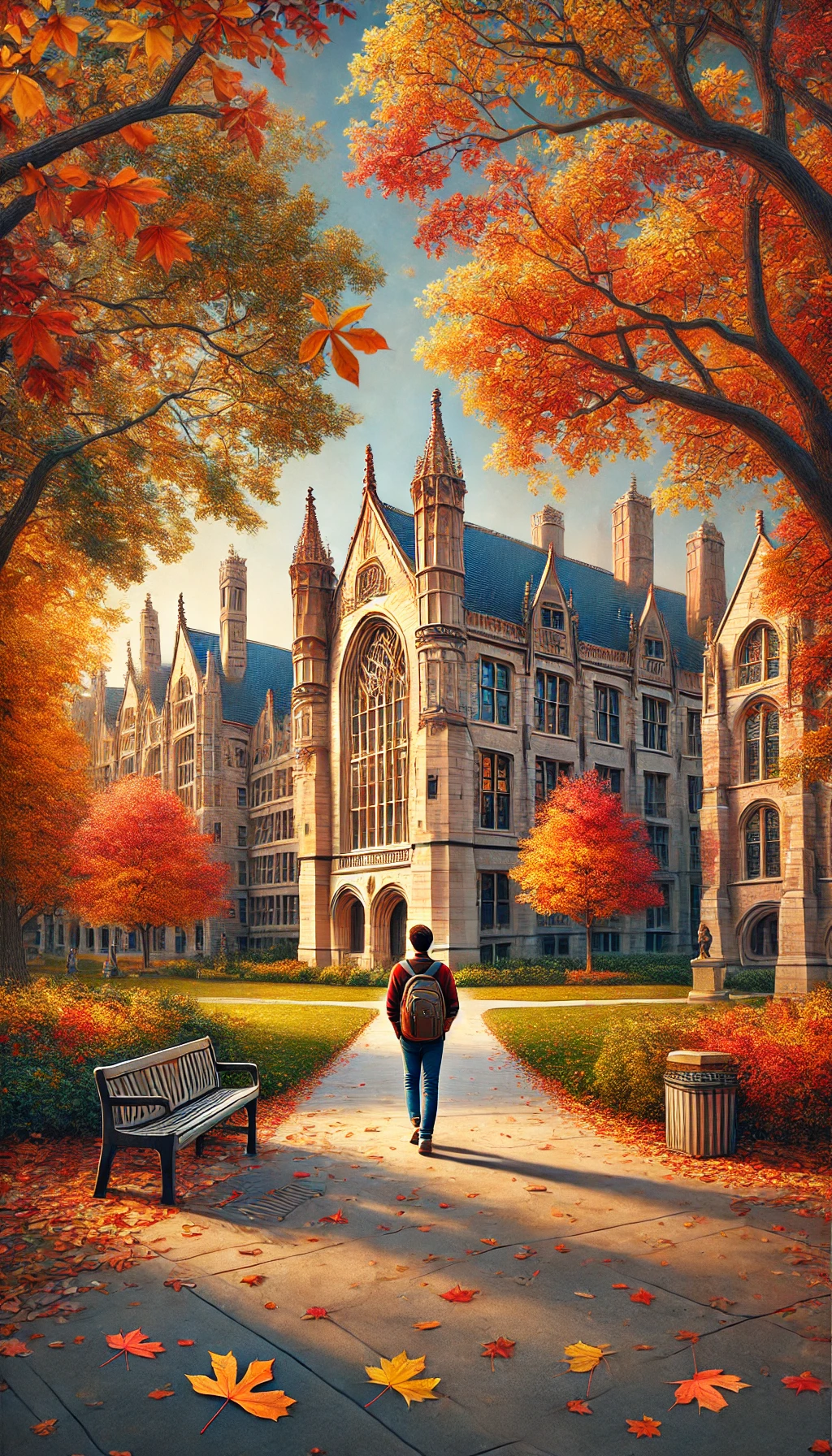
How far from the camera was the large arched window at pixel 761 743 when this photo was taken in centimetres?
3328

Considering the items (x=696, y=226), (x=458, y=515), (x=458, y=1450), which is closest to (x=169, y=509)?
(x=696, y=226)

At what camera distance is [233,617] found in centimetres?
5859

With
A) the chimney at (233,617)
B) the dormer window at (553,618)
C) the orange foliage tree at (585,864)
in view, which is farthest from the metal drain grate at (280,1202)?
the chimney at (233,617)

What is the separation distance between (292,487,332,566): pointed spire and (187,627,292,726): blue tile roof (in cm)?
1513

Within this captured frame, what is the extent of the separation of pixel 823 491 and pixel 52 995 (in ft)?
35.6

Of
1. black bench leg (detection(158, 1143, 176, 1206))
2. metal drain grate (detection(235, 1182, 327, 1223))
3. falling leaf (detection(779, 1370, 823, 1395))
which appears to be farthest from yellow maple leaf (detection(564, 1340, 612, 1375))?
black bench leg (detection(158, 1143, 176, 1206))

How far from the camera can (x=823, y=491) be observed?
897 centimetres

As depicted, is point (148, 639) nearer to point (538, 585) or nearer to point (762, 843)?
point (538, 585)

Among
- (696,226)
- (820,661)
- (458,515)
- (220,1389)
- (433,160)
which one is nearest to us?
(220,1389)

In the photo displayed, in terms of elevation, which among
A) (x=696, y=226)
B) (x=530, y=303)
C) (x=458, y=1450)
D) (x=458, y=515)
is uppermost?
(x=458, y=515)

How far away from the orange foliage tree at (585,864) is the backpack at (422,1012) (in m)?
24.5

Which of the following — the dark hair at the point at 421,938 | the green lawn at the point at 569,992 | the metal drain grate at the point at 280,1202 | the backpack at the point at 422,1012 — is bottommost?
the green lawn at the point at 569,992

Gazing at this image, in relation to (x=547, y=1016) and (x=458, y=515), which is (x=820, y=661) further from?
(x=458, y=515)

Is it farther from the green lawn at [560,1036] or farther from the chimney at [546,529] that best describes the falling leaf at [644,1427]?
the chimney at [546,529]
